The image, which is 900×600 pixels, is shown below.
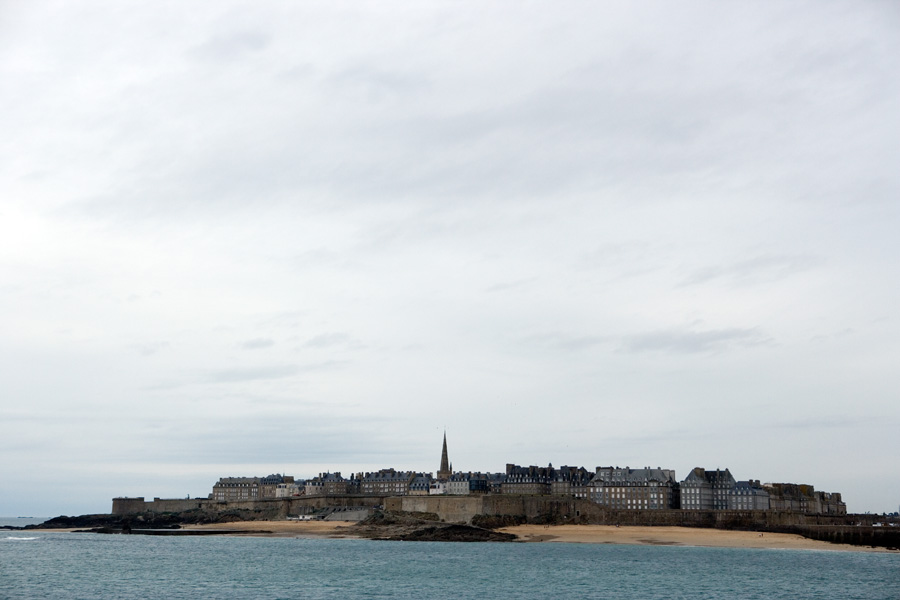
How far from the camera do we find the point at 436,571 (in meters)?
56.6

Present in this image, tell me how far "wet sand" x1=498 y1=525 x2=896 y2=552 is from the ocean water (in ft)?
11.3

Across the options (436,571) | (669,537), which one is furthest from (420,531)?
(436,571)

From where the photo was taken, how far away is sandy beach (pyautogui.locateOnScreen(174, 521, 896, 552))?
3081 inches

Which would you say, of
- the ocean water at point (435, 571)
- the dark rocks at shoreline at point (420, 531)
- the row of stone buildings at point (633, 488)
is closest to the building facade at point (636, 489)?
the row of stone buildings at point (633, 488)

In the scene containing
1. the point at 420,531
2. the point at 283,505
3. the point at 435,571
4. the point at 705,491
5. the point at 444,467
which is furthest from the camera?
the point at 444,467

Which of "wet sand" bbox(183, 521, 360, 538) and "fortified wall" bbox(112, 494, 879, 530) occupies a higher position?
"fortified wall" bbox(112, 494, 879, 530)

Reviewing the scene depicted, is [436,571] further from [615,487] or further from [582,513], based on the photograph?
[615,487]

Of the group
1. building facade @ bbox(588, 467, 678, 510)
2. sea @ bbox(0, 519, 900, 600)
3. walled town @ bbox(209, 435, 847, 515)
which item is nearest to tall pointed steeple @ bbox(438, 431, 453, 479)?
walled town @ bbox(209, 435, 847, 515)

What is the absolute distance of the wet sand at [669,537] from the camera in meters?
77.8

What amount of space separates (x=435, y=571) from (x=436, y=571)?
70mm

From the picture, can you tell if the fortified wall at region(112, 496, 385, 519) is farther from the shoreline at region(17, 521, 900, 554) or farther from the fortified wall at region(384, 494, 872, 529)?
the fortified wall at region(384, 494, 872, 529)

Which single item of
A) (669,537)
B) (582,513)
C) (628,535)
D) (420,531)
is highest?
(582,513)

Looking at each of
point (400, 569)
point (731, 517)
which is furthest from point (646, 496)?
point (400, 569)

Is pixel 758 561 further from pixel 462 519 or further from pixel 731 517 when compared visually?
pixel 462 519
